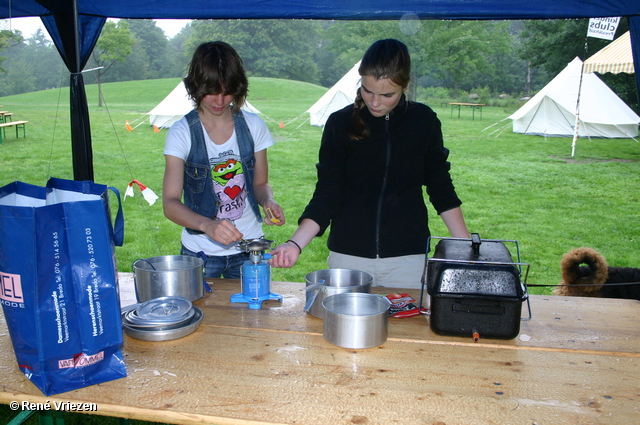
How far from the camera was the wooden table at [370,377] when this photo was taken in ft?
3.97

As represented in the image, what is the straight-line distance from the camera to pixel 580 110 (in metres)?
13.4

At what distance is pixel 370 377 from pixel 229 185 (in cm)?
118

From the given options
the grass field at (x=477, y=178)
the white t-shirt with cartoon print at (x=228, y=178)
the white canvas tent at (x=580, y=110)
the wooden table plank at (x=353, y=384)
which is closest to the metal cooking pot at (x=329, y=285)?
the wooden table plank at (x=353, y=384)

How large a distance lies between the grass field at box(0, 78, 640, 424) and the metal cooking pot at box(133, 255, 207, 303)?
3.92ft

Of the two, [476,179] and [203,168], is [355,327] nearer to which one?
[203,168]

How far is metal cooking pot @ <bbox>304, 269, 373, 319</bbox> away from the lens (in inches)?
66.4

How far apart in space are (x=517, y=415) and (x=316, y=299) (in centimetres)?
73

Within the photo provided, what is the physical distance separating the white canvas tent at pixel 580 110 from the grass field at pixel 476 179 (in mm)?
477

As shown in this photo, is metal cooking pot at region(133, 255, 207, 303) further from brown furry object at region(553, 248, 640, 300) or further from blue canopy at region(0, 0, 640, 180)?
brown furry object at region(553, 248, 640, 300)

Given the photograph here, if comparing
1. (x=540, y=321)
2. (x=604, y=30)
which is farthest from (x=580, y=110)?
(x=540, y=321)

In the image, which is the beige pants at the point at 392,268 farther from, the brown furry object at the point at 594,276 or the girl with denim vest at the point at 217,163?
the brown furry object at the point at 594,276

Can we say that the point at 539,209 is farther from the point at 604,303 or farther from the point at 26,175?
the point at 26,175

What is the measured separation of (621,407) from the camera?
1242mm

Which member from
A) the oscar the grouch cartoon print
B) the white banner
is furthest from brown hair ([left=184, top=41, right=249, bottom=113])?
the white banner
